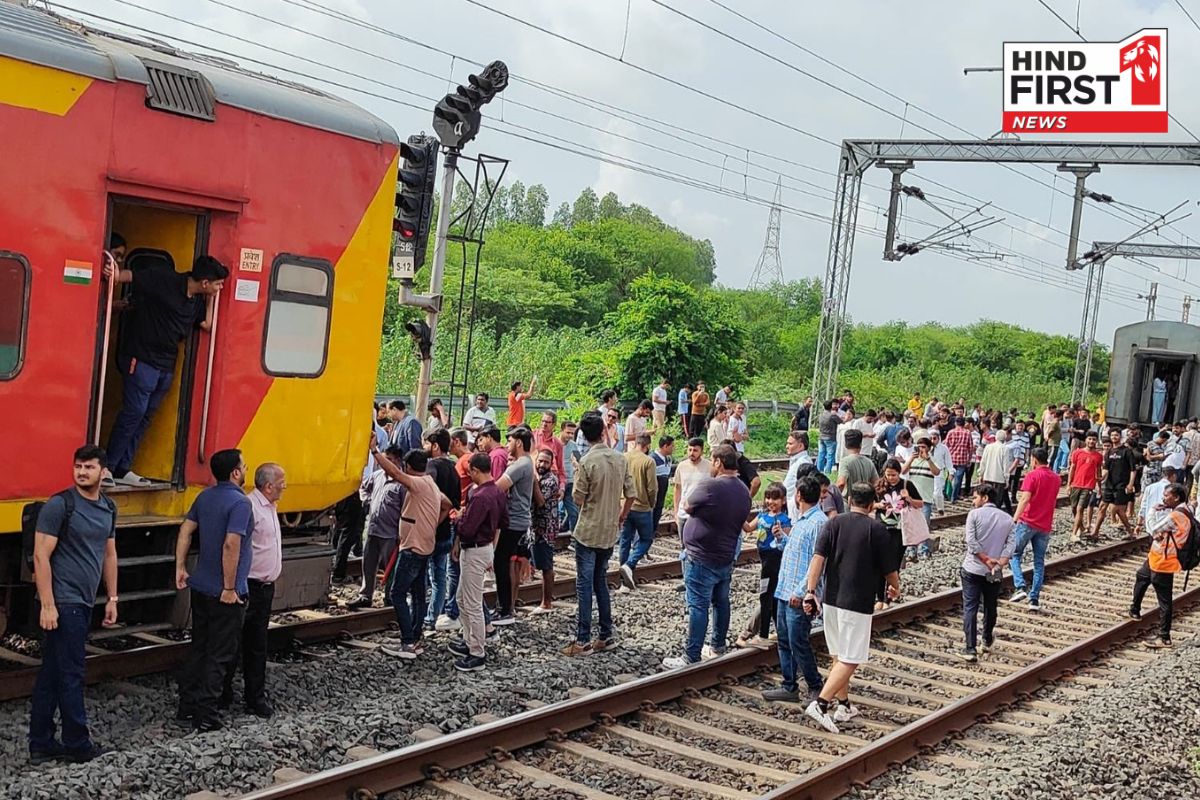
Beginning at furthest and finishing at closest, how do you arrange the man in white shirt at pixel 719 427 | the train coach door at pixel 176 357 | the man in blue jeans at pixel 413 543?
the man in white shirt at pixel 719 427, the man in blue jeans at pixel 413 543, the train coach door at pixel 176 357

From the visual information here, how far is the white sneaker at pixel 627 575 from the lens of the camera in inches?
551

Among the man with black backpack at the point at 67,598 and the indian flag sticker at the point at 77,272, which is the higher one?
the indian flag sticker at the point at 77,272

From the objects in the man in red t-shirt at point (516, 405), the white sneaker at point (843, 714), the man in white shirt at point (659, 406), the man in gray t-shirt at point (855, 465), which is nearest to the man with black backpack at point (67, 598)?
the white sneaker at point (843, 714)

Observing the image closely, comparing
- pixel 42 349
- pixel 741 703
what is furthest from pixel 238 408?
pixel 741 703

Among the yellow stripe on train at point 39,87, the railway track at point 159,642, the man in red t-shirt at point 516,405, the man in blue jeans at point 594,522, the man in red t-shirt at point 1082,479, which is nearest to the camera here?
the yellow stripe on train at point 39,87

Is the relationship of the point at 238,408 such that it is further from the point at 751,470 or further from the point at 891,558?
the point at 751,470

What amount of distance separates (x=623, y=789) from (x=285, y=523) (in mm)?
3465

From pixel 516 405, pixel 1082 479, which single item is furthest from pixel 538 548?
pixel 1082 479

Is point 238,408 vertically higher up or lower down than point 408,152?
lower down

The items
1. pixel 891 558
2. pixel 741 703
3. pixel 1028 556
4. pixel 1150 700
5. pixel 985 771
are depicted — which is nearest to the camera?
pixel 985 771

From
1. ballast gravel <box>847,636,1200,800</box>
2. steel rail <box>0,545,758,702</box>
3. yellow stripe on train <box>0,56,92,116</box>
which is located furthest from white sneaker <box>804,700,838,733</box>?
yellow stripe on train <box>0,56,92,116</box>

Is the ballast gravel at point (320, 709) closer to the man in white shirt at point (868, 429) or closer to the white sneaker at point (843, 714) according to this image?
the white sneaker at point (843, 714)

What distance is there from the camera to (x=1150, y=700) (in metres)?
11.2

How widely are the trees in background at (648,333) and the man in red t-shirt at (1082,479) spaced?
10520 mm
